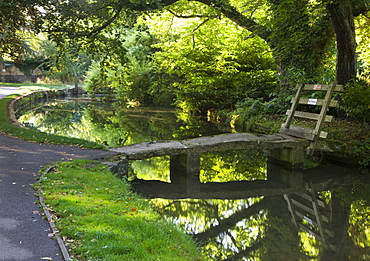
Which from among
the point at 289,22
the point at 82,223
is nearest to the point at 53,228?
the point at 82,223

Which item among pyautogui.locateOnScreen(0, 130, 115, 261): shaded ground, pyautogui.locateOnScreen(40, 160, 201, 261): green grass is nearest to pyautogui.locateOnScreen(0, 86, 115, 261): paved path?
pyautogui.locateOnScreen(0, 130, 115, 261): shaded ground

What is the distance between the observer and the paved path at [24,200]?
4.37 metres

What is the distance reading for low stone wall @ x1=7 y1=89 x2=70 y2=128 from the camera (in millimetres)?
17994

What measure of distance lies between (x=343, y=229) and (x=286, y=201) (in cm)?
197

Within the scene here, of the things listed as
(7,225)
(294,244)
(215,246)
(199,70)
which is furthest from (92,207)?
(199,70)

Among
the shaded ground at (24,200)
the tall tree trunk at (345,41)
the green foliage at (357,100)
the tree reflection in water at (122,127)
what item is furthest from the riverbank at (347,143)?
the shaded ground at (24,200)

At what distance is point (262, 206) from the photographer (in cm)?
845

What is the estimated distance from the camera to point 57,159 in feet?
30.7

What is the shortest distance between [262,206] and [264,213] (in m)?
0.51

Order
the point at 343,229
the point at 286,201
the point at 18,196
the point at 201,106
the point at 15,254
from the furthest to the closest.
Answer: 1. the point at 201,106
2. the point at 286,201
3. the point at 343,229
4. the point at 18,196
5. the point at 15,254

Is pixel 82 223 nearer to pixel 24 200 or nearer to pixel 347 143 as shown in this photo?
pixel 24 200

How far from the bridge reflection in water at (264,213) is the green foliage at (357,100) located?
7.39 ft

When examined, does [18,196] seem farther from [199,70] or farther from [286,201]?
[199,70]

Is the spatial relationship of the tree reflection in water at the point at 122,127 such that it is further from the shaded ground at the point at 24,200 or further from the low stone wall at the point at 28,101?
the shaded ground at the point at 24,200
